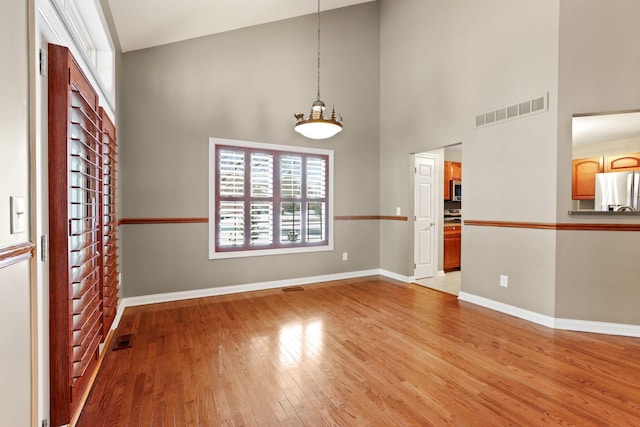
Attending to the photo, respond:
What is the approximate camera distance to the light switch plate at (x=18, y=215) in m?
1.13

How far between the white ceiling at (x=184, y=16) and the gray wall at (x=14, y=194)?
2007 millimetres

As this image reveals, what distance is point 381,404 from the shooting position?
190 cm

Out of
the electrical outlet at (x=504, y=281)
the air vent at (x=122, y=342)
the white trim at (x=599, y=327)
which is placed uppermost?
the electrical outlet at (x=504, y=281)

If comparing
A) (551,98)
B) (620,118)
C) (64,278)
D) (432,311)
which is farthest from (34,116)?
(620,118)

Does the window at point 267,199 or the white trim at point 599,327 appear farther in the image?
the window at point 267,199

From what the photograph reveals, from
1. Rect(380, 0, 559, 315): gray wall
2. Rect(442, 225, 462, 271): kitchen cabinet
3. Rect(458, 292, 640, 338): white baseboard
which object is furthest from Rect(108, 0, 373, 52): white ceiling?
Rect(458, 292, 640, 338): white baseboard

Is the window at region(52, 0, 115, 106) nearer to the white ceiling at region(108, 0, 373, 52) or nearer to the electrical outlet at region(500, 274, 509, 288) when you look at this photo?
the white ceiling at region(108, 0, 373, 52)

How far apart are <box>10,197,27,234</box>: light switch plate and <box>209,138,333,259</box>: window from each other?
9.51ft

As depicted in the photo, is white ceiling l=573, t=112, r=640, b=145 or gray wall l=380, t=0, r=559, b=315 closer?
gray wall l=380, t=0, r=559, b=315

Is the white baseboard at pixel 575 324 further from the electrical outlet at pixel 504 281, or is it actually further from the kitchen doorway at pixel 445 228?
the kitchen doorway at pixel 445 228

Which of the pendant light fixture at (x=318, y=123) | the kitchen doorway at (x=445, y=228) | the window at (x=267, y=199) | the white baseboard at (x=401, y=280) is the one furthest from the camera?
the kitchen doorway at (x=445, y=228)

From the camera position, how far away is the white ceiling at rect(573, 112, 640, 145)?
12.3 feet

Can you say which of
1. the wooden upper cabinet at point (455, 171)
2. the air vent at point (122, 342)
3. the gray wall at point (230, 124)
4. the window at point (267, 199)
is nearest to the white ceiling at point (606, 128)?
the wooden upper cabinet at point (455, 171)

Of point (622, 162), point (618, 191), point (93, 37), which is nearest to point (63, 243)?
point (93, 37)
